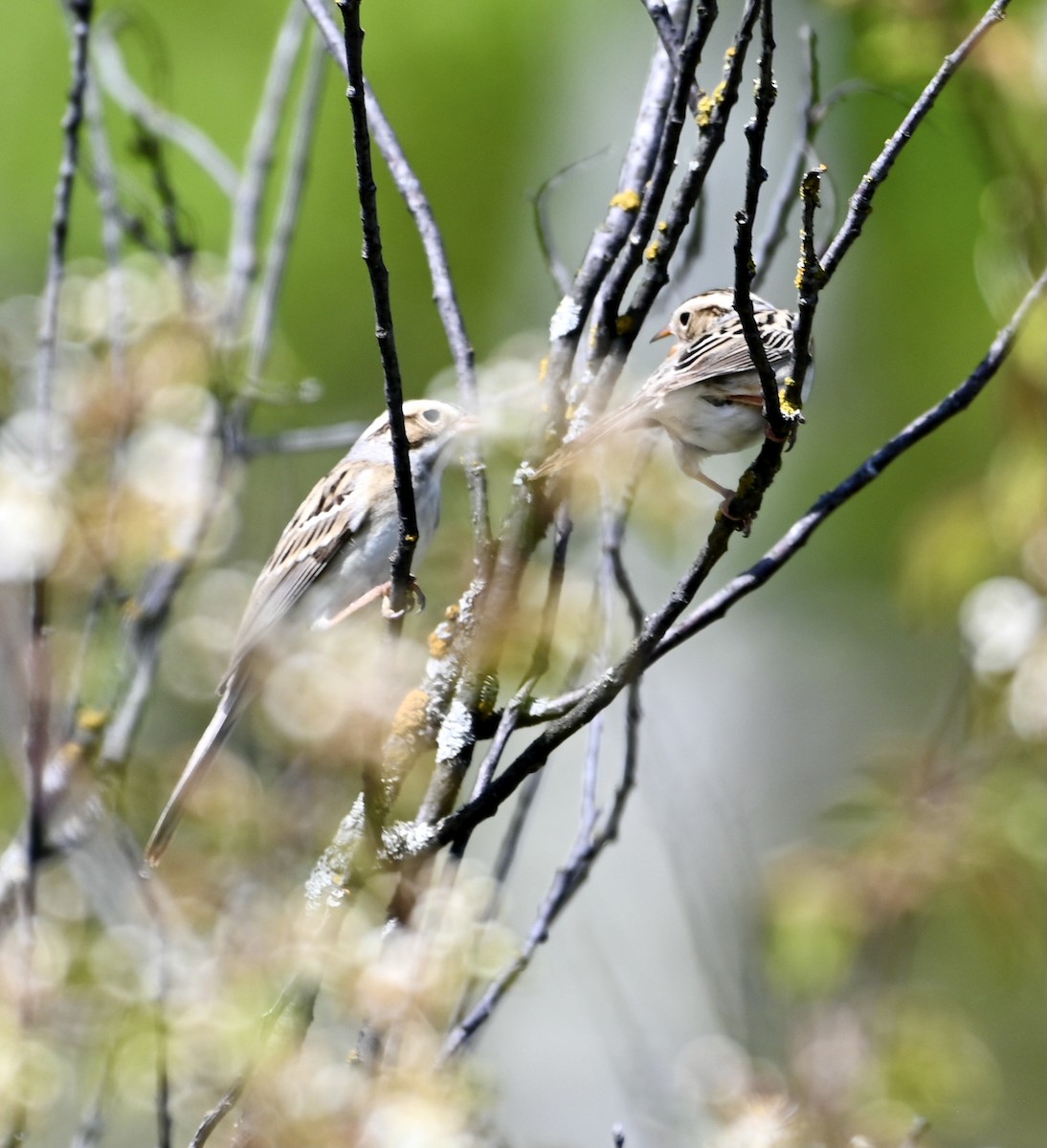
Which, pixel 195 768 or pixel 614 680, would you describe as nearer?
pixel 614 680

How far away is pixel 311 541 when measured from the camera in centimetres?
315

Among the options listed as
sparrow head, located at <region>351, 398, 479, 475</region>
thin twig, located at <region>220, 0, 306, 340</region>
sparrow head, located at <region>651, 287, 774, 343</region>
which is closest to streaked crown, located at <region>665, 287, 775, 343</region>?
sparrow head, located at <region>651, 287, 774, 343</region>

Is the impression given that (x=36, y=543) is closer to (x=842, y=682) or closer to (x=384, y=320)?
(x=384, y=320)

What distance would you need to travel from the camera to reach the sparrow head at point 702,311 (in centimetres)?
347

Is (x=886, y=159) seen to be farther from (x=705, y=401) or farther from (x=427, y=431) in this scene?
(x=427, y=431)

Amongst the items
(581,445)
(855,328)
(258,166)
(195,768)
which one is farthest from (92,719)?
(855,328)

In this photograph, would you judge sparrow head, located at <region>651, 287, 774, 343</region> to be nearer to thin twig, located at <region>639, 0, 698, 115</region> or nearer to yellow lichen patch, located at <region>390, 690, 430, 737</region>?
thin twig, located at <region>639, 0, 698, 115</region>

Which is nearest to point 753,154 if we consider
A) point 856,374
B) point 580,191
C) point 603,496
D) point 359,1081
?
point 603,496

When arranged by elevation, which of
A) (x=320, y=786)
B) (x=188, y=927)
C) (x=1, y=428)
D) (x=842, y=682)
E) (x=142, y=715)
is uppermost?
(x=842, y=682)

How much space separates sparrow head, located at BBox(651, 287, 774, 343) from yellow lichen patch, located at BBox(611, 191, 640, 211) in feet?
3.68

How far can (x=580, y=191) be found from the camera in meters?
9.79

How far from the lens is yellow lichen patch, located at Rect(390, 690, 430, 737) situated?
2070mm

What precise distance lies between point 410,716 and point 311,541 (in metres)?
1.15

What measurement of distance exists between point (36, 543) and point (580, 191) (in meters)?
7.89
